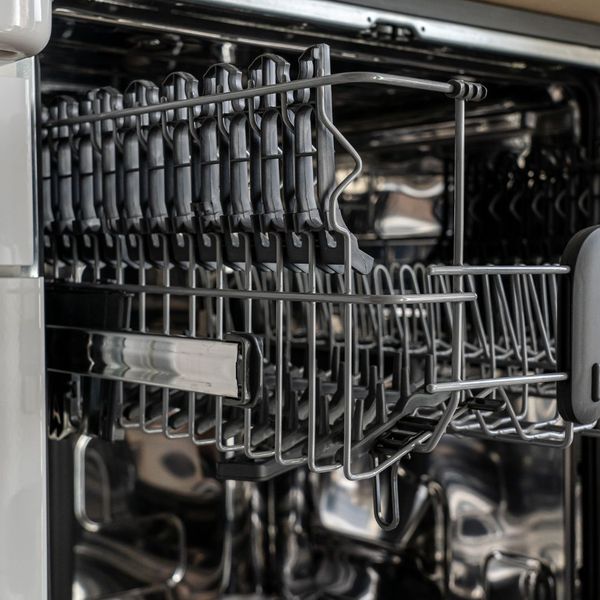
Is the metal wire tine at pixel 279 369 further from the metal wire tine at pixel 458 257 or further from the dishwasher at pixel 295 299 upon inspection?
the metal wire tine at pixel 458 257

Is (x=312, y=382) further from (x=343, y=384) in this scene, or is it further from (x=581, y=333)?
(x=581, y=333)

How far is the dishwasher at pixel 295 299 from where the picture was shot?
70 centimetres

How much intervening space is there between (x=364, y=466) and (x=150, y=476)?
335 mm

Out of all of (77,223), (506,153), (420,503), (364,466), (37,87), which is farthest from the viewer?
(364,466)

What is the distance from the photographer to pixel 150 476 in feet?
4.91

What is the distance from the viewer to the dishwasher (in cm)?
70

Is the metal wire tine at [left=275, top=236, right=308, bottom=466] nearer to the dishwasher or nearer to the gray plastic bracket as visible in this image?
the dishwasher

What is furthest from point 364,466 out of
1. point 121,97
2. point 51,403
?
point 121,97

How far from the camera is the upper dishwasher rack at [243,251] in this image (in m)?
0.66

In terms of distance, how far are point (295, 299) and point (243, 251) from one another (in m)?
0.13

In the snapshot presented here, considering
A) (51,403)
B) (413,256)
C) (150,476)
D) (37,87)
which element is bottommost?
(150,476)

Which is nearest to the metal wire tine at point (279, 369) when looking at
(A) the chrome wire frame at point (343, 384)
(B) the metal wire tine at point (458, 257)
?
(A) the chrome wire frame at point (343, 384)

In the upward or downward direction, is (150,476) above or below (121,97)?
below

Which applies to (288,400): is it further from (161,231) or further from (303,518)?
(303,518)
